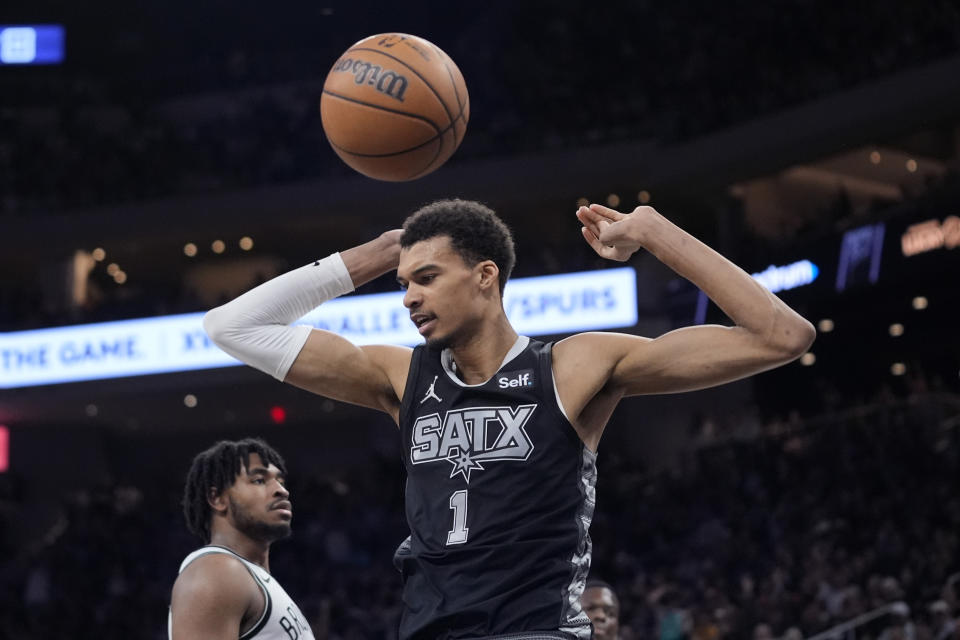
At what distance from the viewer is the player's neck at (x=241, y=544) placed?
387 centimetres

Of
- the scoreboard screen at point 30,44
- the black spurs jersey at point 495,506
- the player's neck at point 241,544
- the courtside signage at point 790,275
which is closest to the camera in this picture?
the black spurs jersey at point 495,506

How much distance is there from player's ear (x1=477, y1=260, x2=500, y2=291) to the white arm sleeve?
0.45 metres

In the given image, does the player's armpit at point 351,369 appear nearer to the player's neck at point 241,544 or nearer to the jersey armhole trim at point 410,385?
the jersey armhole trim at point 410,385

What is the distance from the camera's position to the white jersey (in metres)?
3.61

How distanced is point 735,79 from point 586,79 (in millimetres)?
2921

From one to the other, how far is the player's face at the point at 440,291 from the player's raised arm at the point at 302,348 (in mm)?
195

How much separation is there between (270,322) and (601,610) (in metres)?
2.12

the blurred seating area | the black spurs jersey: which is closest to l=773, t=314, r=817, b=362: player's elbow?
the black spurs jersey

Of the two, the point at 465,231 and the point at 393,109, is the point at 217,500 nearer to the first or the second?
the point at 393,109

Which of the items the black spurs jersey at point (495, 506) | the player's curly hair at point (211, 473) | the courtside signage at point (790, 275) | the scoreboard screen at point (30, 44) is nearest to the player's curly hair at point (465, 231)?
the black spurs jersey at point (495, 506)

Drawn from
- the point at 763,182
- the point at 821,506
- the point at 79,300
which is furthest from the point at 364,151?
the point at 79,300

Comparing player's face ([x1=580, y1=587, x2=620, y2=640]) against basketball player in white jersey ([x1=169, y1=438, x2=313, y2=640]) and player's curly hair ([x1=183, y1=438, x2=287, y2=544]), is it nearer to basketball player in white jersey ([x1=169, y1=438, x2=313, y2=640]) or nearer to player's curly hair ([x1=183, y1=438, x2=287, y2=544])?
basketball player in white jersey ([x1=169, y1=438, x2=313, y2=640])

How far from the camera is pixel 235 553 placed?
3779 mm

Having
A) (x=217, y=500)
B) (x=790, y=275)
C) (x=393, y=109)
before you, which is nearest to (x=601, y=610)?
(x=217, y=500)
